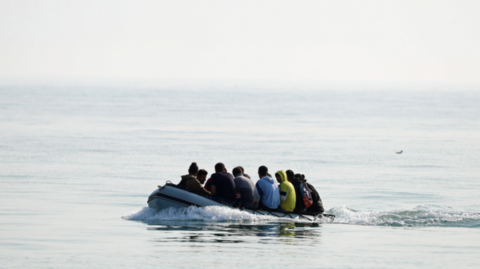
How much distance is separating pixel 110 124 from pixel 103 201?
35454mm

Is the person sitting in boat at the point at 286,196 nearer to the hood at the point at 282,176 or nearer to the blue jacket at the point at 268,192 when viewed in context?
the hood at the point at 282,176

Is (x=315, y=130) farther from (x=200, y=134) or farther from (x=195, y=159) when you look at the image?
(x=195, y=159)

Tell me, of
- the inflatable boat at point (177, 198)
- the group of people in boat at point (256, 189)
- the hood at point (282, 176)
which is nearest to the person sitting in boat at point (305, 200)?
the group of people in boat at point (256, 189)

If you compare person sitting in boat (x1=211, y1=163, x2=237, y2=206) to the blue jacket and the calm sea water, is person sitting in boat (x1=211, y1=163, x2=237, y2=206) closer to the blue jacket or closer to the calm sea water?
the calm sea water

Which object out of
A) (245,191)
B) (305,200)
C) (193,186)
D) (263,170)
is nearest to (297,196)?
(305,200)

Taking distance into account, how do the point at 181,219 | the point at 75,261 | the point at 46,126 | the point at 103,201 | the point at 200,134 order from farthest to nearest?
1. the point at 46,126
2. the point at 200,134
3. the point at 103,201
4. the point at 181,219
5. the point at 75,261

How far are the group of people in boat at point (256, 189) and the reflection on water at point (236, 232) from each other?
23.7 inches

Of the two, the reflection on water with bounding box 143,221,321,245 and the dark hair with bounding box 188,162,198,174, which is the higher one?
the dark hair with bounding box 188,162,198,174

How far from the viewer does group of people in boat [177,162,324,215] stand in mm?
17812

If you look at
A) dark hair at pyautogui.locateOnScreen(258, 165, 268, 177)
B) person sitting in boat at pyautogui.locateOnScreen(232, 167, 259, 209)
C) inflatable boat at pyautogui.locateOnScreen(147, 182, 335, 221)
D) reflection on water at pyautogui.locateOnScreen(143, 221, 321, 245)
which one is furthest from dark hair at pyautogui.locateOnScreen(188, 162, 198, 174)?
dark hair at pyautogui.locateOnScreen(258, 165, 268, 177)

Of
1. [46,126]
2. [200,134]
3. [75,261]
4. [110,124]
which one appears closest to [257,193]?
[75,261]

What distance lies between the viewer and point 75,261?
1284 centimetres

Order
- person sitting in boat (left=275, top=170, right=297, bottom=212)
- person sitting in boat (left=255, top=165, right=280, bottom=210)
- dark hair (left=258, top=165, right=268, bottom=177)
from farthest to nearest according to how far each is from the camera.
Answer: person sitting in boat (left=275, top=170, right=297, bottom=212) → person sitting in boat (left=255, top=165, right=280, bottom=210) → dark hair (left=258, top=165, right=268, bottom=177)

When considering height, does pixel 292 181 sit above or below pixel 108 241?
above
